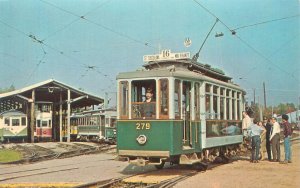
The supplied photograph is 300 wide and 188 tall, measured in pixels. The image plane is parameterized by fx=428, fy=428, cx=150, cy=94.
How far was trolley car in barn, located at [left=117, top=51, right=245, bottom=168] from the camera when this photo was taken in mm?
11156

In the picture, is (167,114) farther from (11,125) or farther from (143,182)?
(11,125)

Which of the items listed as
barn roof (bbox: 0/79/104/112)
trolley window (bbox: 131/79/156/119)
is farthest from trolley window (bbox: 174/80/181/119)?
barn roof (bbox: 0/79/104/112)

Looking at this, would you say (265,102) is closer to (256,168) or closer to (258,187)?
(256,168)

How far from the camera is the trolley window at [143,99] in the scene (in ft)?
37.4

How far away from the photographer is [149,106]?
37.5 feet

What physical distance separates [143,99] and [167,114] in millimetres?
971

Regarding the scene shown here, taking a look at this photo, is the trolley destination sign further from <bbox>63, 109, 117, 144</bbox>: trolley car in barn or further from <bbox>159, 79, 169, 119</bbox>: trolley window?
<bbox>63, 109, 117, 144</bbox>: trolley car in barn

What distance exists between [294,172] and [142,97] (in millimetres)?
4828

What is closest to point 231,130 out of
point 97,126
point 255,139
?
point 255,139

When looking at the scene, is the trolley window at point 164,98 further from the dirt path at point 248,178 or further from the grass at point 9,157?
the grass at point 9,157

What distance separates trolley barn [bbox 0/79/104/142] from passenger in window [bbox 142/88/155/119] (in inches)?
1030

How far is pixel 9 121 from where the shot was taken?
137 ft

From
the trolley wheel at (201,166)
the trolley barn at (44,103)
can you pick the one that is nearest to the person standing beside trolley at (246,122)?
the trolley wheel at (201,166)

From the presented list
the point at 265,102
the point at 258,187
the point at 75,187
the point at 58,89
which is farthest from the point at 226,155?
the point at 265,102
